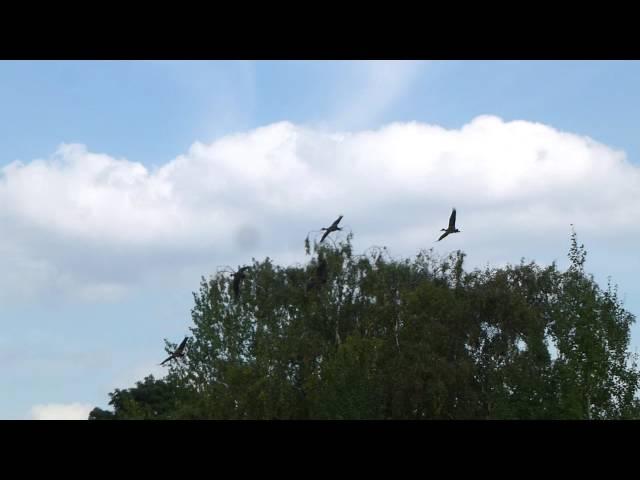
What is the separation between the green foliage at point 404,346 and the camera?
25.5 meters

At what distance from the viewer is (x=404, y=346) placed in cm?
2897

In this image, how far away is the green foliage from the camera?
25500 millimetres
